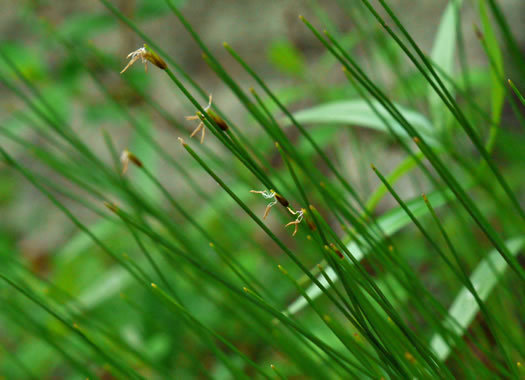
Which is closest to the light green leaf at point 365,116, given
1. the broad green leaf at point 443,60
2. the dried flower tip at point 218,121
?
the broad green leaf at point 443,60

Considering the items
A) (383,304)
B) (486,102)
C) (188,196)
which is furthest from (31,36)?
(383,304)

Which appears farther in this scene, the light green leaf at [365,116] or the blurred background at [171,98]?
the blurred background at [171,98]

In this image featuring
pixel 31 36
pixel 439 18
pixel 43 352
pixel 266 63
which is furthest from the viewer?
pixel 31 36

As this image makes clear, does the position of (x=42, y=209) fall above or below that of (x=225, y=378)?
above

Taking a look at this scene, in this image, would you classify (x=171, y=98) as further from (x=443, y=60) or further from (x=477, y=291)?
(x=477, y=291)

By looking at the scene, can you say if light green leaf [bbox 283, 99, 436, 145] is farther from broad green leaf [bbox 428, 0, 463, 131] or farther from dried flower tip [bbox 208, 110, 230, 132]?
dried flower tip [bbox 208, 110, 230, 132]

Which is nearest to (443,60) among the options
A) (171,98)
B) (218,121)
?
(218,121)

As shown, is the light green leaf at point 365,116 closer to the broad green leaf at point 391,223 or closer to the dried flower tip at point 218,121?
the broad green leaf at point 391,223

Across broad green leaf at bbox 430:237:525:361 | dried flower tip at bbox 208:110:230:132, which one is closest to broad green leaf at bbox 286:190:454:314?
broad green leaf at bbox 430:237:525:361

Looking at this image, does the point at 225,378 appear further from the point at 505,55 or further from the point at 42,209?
the point at 42,209
